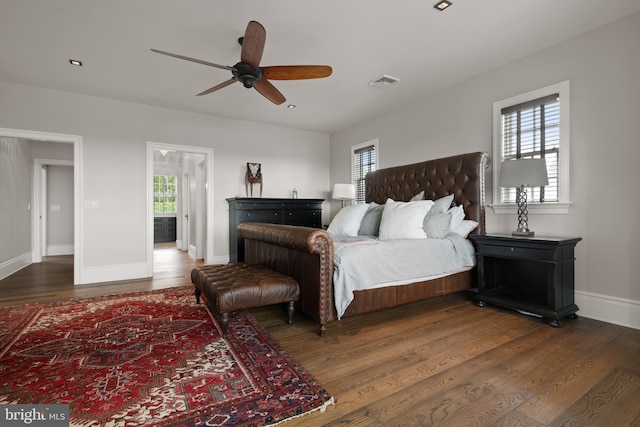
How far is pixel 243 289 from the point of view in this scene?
224 centimetres

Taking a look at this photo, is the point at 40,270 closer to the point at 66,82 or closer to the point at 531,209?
the point at 66,82

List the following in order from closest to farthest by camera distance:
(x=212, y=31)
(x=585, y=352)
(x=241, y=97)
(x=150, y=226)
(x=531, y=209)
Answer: (x=585, y=352), (x=212, y=31), (x=531, y=209), (x=241, y=97), (x=150, y=226)

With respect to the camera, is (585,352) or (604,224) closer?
(585,352)

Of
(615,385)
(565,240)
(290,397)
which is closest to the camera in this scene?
(290,397)

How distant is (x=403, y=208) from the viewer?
3477mm

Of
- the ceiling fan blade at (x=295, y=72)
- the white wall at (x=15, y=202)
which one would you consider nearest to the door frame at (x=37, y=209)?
the white wall at (x=15, y=202)

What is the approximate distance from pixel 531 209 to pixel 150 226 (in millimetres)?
5151

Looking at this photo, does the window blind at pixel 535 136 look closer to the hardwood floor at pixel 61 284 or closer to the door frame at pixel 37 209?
the hardwood floor at pixel 61 284

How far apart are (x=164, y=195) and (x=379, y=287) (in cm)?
964

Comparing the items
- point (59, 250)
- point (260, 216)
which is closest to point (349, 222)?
point (260, 216)

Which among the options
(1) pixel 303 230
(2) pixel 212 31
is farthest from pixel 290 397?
(2) pixel 212 31

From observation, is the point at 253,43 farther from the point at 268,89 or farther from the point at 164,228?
the point at 164,228

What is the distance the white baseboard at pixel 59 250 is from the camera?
7.15 metres

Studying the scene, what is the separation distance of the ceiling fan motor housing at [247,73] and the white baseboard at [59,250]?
7.35 meters
